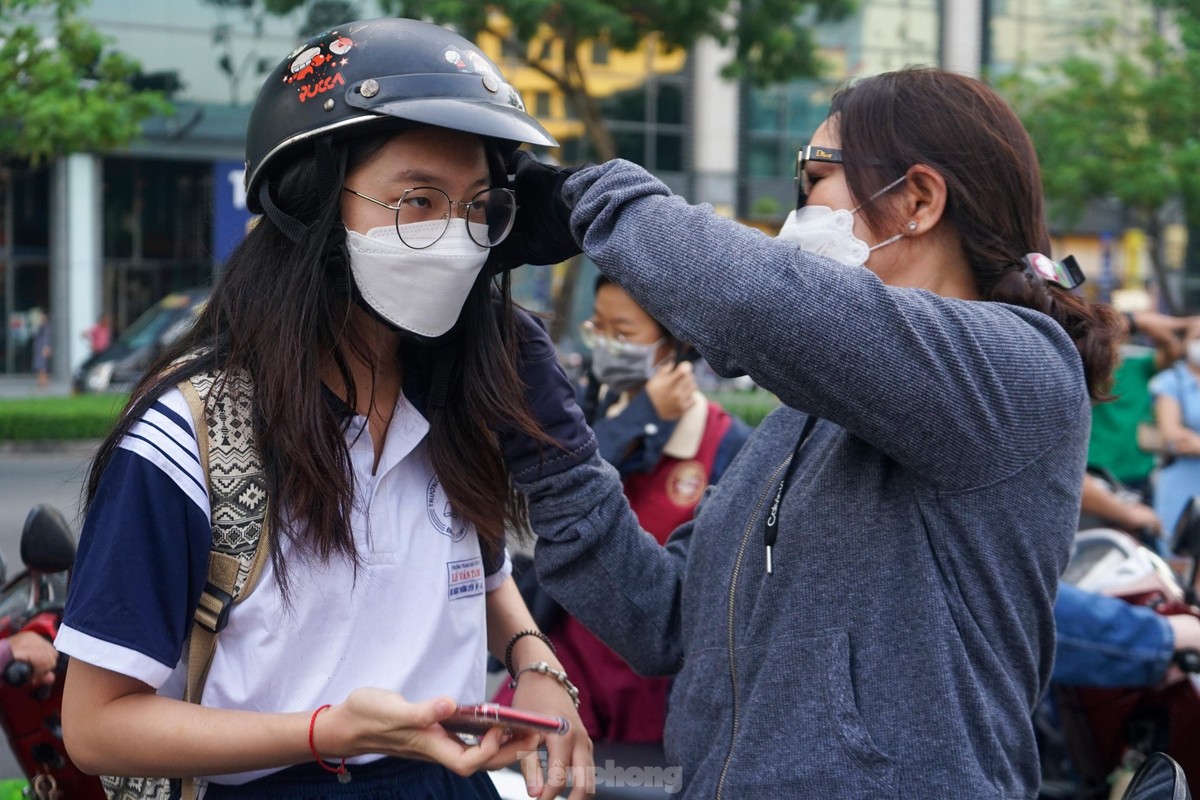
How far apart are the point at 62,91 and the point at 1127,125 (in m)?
17.1

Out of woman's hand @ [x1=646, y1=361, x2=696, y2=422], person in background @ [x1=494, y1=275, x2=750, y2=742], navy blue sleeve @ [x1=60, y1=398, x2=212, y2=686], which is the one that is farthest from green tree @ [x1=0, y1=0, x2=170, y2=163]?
navy blue sleeve @ [x1=60, y1=398, x2=212, y2=686]

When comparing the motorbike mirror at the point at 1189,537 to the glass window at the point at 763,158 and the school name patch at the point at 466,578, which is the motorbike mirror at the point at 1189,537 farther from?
the glass window at the point at 763,158

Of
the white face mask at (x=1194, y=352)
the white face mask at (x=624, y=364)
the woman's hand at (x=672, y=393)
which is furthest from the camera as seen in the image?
the white face mask at (x=1194, y=352)

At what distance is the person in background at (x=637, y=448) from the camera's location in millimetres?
3641

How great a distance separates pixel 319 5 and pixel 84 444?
943 centimetres

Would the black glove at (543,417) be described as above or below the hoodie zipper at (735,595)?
above

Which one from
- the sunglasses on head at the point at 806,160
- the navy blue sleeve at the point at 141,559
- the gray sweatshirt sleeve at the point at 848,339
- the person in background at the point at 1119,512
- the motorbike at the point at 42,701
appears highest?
the sunglasses on head at the point at 806,160

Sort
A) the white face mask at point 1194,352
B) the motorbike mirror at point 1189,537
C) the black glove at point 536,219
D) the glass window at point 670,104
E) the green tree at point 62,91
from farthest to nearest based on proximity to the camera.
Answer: the glass window at point 670,104 → the green tree at point 62,91 → the white face mask at point 1194,352 → the motorbike mirror at point 1189,537 → the black glove at point 536,219

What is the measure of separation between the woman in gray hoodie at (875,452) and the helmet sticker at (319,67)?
32 cm

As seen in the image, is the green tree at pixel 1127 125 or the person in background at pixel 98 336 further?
the person in background at pixel 98 336

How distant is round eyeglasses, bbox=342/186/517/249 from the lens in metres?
1.94

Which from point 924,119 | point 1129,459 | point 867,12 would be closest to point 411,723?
point 924,119

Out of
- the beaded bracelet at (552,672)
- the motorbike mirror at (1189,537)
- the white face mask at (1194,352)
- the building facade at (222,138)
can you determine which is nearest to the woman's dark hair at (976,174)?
the beaded bracelet at (552,672)

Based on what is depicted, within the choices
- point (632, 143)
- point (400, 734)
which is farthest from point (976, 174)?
point (632, 143)
